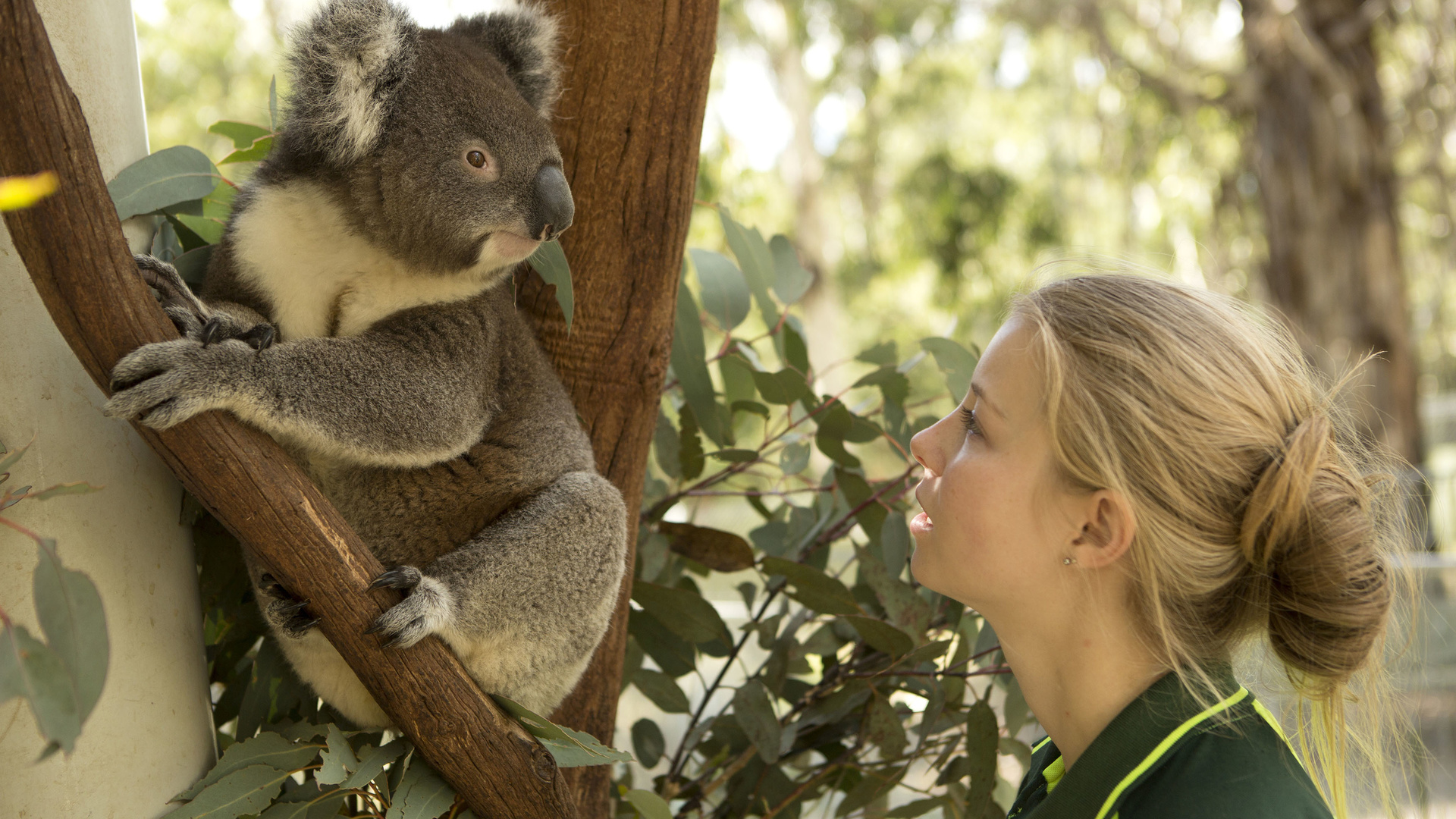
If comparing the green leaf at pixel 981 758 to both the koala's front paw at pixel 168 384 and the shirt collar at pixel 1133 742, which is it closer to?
the shirt collar at pixel 1133 742

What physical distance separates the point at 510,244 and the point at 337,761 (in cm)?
79

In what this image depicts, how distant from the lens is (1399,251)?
805 centimetres

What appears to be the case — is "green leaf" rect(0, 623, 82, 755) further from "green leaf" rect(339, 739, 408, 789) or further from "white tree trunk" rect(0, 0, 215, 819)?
"green leaf" rect(339, 739, 408, 789)

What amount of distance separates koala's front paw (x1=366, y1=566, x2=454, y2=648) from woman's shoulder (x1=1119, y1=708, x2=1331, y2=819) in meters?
0.95

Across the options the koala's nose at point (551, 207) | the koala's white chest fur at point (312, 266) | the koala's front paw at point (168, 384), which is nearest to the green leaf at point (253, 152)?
the koala's white chest fur at point (312, 266)

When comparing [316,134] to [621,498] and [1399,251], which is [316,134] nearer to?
[621,498]

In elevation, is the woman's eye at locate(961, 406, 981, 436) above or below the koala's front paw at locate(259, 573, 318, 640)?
below

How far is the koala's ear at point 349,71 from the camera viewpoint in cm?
154

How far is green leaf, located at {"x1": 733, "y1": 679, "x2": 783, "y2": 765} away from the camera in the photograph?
206 cm

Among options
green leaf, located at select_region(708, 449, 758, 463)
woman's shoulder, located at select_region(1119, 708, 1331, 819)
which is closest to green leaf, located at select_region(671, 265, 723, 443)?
green leaf, located at select_region(708, 449, 758, 463)

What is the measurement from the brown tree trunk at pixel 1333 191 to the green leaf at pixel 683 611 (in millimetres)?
7084

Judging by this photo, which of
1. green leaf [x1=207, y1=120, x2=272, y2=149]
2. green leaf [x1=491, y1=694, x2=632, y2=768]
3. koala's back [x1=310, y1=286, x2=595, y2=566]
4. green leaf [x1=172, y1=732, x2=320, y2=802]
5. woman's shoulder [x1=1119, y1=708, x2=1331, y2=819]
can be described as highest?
green leaf [x1=207, y1=120, x2=272, y2=149]

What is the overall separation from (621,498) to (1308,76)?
8094 millimetres

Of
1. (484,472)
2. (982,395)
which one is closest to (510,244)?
(484,472)
